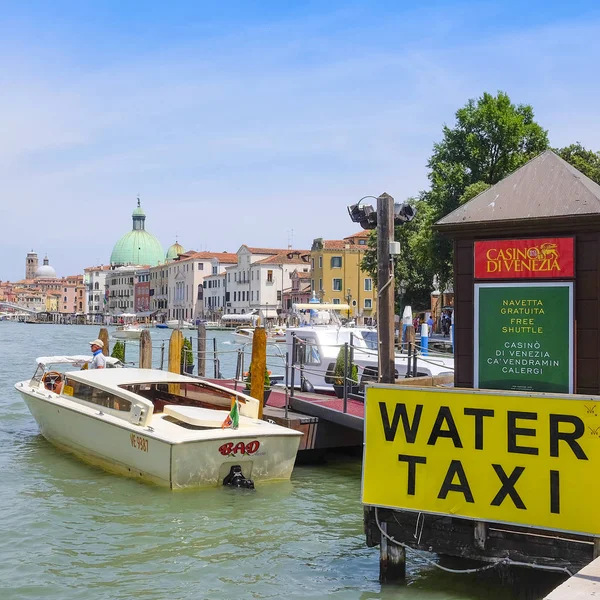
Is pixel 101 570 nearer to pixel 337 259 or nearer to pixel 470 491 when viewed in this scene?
pixel 470 491

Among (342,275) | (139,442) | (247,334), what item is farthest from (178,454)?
(342,275)

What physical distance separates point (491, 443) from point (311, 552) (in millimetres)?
2979

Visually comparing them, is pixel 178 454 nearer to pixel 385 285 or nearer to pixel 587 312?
pixel 385 285

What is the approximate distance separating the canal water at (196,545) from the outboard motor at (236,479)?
101mm

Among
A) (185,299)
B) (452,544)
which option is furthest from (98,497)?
(185,299)

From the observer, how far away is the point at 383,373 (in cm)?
979

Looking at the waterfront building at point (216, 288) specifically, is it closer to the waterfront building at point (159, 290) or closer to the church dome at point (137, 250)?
the waterfront building at point (159, 290)

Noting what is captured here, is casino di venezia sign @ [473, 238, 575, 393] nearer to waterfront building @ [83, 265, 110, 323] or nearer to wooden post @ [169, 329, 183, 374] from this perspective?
wooden post @ [169, 329, 183, 374]

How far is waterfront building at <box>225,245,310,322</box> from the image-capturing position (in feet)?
360

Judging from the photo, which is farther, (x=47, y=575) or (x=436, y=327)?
(x=436, y=327)

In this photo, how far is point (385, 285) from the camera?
9711 mm

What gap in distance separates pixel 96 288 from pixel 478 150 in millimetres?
154816

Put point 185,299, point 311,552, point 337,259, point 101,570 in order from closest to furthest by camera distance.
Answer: point 101,570 < point 311,552 < point 337,259 < point 185,299

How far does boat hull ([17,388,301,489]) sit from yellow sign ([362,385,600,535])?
157 inches
